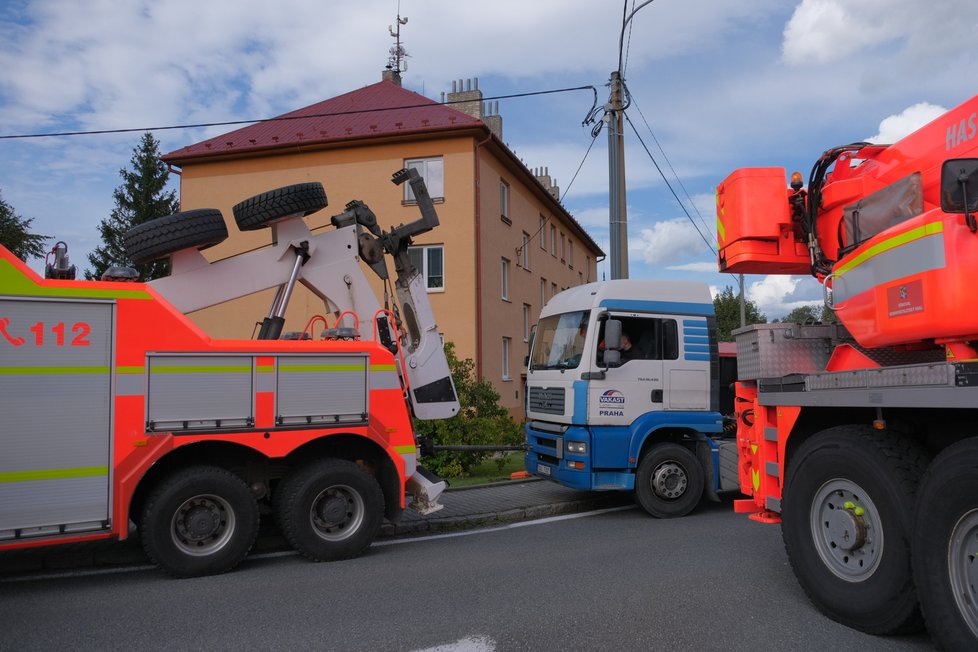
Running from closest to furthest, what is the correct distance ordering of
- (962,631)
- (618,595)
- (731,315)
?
(962,631), (618,595), (731,315)

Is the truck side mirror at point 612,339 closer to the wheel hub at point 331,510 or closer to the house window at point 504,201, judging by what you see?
the wheel hub at point 331,510

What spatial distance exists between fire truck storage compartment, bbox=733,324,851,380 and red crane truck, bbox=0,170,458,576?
322 cm

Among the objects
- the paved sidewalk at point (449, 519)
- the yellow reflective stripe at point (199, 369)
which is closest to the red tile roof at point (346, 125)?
the paved sidewalk at point (449, 519)

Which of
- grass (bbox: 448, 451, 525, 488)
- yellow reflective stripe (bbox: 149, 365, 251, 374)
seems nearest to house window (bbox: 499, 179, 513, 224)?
grass (bbox: 448, 451, 525, 488)

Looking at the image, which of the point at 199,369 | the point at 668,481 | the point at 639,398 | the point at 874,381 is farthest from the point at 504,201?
the point at 874,381

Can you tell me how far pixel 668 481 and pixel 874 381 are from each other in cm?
484

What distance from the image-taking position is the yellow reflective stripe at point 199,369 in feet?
19.5

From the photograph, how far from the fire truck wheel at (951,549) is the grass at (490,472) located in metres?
7.28

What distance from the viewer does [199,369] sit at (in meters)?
6.09

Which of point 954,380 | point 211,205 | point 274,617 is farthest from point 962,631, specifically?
point 211,205

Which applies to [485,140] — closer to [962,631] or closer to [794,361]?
[794,361]

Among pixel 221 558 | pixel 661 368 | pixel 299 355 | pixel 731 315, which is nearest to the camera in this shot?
pixel 221 558

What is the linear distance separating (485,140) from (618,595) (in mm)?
18003

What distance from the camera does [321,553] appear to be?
6.56 m
